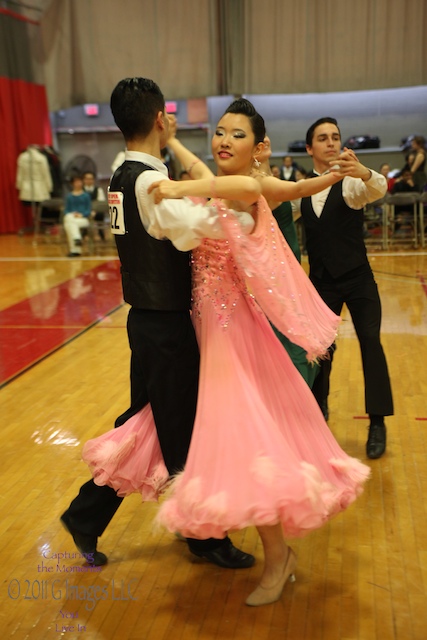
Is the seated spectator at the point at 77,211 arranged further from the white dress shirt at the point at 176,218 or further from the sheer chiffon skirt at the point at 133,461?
the white dress shirt at the point at 176,218

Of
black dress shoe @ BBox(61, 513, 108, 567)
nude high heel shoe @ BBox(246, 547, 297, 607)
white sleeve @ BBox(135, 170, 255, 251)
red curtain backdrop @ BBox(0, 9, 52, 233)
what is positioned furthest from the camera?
red curtain backdrop @ BBox(0, 9, 52, 233)

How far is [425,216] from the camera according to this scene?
10961 millimetres

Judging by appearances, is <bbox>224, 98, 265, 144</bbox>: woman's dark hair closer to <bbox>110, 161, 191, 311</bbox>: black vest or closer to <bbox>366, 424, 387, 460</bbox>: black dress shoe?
<bbox>110, 161, 191, 311</bbox>: black vest

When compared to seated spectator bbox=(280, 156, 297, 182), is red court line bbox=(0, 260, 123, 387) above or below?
below

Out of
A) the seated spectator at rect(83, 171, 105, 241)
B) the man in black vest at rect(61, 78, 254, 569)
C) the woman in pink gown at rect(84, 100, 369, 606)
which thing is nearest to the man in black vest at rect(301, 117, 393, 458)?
the woman in pink gown at rect(84, 100, 369, 606)

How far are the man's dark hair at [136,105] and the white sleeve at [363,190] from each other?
125 cm

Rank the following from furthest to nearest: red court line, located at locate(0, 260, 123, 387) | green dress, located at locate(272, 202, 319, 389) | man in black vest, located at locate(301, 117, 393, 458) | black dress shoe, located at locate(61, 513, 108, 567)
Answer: red court line, located at locate(0, 260, 123, 387) < man in black vest, located at locate(301, 117, 393, 458) < green dress, located at locate(272, 202, 319, 389) < black dress shoe, located at locate(61, 513, 108, 567)

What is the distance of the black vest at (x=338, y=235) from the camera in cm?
338

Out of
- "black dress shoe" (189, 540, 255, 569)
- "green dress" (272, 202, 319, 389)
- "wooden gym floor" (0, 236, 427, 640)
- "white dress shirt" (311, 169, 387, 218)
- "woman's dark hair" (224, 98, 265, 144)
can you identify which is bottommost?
"wooden gym floor" (0, 236, 427, 640)

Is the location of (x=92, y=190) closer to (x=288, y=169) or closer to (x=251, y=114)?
(x=288, y=169)

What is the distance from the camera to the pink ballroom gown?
198cm

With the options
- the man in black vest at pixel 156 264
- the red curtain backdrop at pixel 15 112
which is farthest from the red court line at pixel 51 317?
the red curtain backdrop at pixel 15 112

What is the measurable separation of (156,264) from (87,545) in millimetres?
1103

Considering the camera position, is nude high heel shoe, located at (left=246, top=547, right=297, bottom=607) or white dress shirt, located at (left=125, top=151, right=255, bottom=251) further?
nude high heel shoe, located at (left=246, top=547, right=297, bottom=607)
